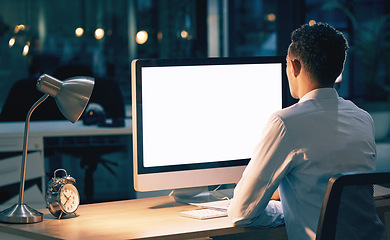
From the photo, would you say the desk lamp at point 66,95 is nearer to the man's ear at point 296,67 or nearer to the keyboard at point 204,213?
the keyboard at point 204,213

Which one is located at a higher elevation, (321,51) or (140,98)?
(321,51)

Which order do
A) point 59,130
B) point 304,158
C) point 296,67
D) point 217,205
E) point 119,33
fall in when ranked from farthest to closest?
point 119,33 → point 59,130 → point 217,205 → point 296,67 → point 304,158

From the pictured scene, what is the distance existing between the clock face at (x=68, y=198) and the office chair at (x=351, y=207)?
0.81m

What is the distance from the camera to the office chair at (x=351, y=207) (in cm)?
115

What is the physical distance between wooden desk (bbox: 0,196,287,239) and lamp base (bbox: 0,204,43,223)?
0.02m

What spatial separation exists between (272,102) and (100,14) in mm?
5205

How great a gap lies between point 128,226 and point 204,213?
0.84ft

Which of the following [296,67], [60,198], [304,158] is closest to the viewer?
[304,158]

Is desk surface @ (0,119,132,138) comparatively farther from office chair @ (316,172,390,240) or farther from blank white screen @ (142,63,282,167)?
office chair @ (316,172,390,240)

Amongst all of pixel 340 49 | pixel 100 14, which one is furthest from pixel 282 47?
pixel 100 14

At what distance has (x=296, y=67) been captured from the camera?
1519 mm

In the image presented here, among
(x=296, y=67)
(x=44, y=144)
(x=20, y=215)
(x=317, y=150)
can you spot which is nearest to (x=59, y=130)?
(x=44, y=144)

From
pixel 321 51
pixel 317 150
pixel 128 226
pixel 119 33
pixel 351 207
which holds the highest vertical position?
pixel 119 33

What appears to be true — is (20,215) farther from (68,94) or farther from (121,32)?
(121,32)
